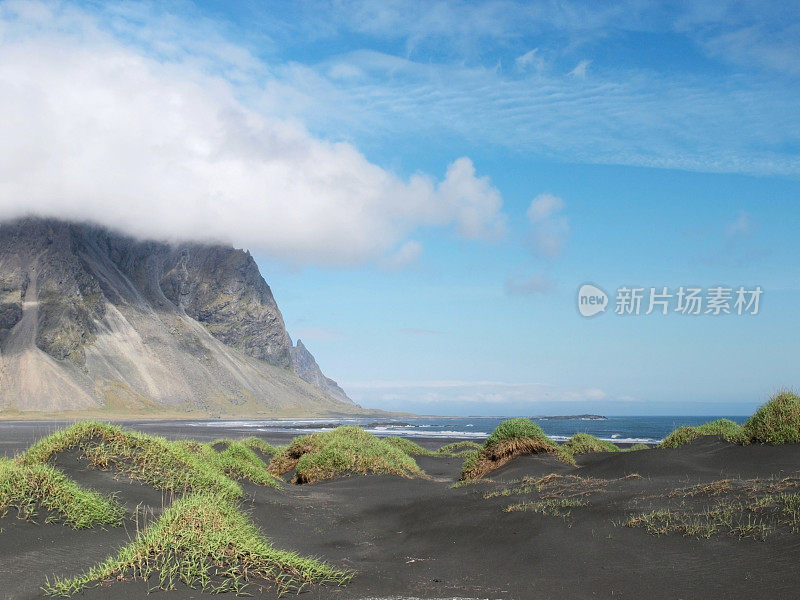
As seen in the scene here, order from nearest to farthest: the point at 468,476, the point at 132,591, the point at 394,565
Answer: the point at 132,591 → the point at 394,565 → the point at 468,476

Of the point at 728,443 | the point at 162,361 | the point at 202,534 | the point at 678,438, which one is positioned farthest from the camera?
the point at 162,361

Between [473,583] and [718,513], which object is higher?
[718,513]

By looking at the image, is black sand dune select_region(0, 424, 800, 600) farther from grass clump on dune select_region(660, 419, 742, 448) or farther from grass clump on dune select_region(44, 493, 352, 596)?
grass clump on dune select_region(660, 419, 742, 448)

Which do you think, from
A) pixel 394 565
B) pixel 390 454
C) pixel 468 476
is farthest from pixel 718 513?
pixel 390 454

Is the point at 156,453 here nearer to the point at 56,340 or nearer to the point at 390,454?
the point at 390,454

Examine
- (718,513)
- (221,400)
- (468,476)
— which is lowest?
(221,400)

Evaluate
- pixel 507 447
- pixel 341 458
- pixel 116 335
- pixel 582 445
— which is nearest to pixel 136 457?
pixel 341 458

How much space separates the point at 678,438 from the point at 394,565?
1545cm

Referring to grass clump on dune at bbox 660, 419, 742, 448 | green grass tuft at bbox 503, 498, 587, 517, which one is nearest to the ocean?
grass clump on dune at bbox 660, 419, 742, 448

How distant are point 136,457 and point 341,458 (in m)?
8.90

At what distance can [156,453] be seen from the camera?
14203mm

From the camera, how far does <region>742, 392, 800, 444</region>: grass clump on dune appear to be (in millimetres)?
15492

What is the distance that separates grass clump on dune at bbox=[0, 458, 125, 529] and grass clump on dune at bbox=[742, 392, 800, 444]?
1508 centimetres

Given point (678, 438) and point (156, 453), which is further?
point (678, 438)
